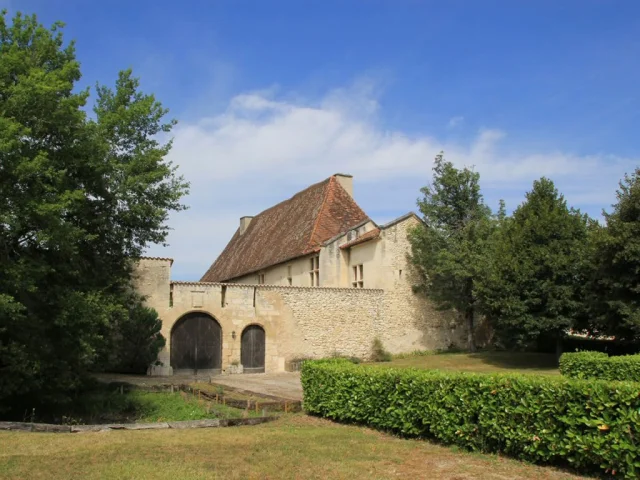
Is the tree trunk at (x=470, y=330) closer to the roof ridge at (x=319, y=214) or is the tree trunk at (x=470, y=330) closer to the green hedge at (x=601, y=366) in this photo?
the roof ridge at (x=319, y=214)

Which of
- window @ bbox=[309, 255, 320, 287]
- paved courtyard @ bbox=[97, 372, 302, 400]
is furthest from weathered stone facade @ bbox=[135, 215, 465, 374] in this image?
paved courtyard @ bbox=[97, 372, 302, 400]

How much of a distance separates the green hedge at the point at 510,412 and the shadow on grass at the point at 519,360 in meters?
13.5

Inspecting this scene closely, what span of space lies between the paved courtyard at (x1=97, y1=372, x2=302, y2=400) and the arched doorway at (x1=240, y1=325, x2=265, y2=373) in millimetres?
575

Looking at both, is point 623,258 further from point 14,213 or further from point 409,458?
point 14,213

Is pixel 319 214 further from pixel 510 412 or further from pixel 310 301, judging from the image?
pixel 510 412

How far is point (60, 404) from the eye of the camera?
17172mm

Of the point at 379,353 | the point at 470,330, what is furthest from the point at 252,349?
the point at 470,330

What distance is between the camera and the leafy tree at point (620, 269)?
19609mm

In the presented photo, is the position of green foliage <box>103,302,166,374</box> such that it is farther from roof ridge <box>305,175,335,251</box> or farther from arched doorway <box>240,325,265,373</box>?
roof ridge <box>305,175,335,251</box>

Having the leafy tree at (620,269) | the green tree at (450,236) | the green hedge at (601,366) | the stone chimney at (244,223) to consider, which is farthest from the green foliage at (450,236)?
the stone chimney at (244,223)

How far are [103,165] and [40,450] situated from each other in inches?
355

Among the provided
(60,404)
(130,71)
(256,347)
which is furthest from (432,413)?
(256,347)

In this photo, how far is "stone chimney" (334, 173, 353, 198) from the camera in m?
34.4

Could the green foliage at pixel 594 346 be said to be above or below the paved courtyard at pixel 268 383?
above
